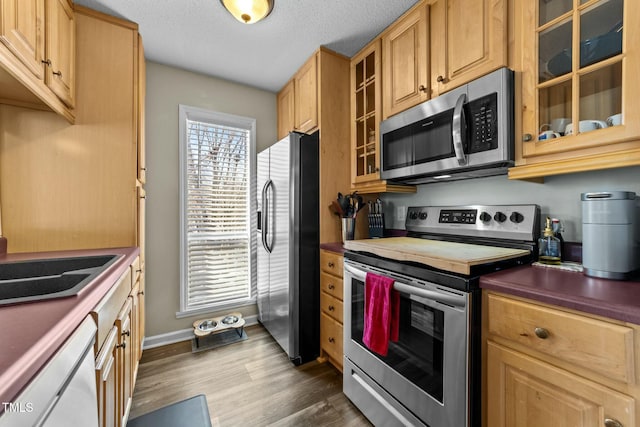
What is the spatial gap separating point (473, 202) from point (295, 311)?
4.92 feet

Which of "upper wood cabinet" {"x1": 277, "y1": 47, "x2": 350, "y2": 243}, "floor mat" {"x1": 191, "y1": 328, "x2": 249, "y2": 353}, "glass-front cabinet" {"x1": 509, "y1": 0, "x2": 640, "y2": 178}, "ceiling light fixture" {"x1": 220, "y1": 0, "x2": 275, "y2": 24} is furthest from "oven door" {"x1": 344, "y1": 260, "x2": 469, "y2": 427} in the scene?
"ceiling light fixture" {"x1": 220, "y1": 0, "x2": 275, "y2": 24}

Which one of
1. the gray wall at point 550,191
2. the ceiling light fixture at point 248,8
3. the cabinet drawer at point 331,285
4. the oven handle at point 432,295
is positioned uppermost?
the ceiling light fixture at point 248,8

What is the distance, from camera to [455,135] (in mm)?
1390

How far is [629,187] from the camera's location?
1157mm

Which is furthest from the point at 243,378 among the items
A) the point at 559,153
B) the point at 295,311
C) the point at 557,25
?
the point at 557,25

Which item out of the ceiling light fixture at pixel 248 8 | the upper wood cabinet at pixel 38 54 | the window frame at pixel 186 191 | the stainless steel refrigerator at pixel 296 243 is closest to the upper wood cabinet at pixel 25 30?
the upper wood cabinet at pixel 38 54

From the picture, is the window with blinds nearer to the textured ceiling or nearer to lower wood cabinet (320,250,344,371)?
the textured ceiling

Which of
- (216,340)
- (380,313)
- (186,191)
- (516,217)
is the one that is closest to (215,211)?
(186,191)

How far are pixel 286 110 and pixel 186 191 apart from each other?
1.30m

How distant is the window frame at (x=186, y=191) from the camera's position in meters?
2.51

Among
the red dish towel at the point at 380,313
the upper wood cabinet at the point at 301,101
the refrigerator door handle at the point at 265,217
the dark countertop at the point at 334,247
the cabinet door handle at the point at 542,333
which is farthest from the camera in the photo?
the refrigerator door handle at the point at 265,217

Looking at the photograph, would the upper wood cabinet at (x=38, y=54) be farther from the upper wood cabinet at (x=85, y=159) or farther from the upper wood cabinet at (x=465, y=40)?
the upper wood cabinet at (x=465, y=40)

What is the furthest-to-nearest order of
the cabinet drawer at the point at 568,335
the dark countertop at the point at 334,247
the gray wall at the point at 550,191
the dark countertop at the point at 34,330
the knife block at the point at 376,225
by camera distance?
1. the knife block at the point at 376,225
2. the dark countertop at the point at 334,247
3. the gray wall at the point at 550,191
4. the cabinet drawer at the point at 568,335
5. the dark countertop at the point at 34,330

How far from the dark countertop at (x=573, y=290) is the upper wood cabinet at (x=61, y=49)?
2.32 m
